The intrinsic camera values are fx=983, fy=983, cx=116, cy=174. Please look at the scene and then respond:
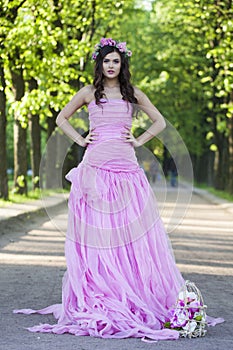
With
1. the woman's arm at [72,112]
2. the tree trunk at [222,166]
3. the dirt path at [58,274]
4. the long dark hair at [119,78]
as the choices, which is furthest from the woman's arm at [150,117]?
the tree trunk at [222,166]

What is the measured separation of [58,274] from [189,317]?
13.7 ft

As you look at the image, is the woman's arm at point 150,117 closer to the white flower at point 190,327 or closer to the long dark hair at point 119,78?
the long dark hair at point 119,78

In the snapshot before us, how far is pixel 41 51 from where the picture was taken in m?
23.6

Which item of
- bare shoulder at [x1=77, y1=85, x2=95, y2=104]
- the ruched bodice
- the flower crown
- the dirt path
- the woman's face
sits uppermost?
the flower crown

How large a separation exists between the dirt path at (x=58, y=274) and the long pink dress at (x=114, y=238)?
0.41 meters

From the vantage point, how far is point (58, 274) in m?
11.3

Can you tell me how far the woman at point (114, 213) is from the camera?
783cm

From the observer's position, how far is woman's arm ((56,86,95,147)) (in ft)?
26.5

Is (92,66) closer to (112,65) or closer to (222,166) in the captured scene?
(222,166)

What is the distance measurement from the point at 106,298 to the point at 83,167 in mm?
1144

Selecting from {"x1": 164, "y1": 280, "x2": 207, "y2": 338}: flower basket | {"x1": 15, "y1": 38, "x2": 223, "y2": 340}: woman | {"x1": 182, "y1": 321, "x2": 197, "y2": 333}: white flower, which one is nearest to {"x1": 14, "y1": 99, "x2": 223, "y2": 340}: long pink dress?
{"x1": 15, "y1": 38, "x2": 223, "y2": 340}: woman

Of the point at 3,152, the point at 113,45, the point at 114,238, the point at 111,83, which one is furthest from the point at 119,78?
the point at 3,152

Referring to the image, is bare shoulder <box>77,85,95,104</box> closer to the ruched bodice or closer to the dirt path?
the ruched bodice

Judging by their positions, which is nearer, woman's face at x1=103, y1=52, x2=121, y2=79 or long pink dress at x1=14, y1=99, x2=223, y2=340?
long pink dress at x1=14, y1=99, x2=223, y2=340
